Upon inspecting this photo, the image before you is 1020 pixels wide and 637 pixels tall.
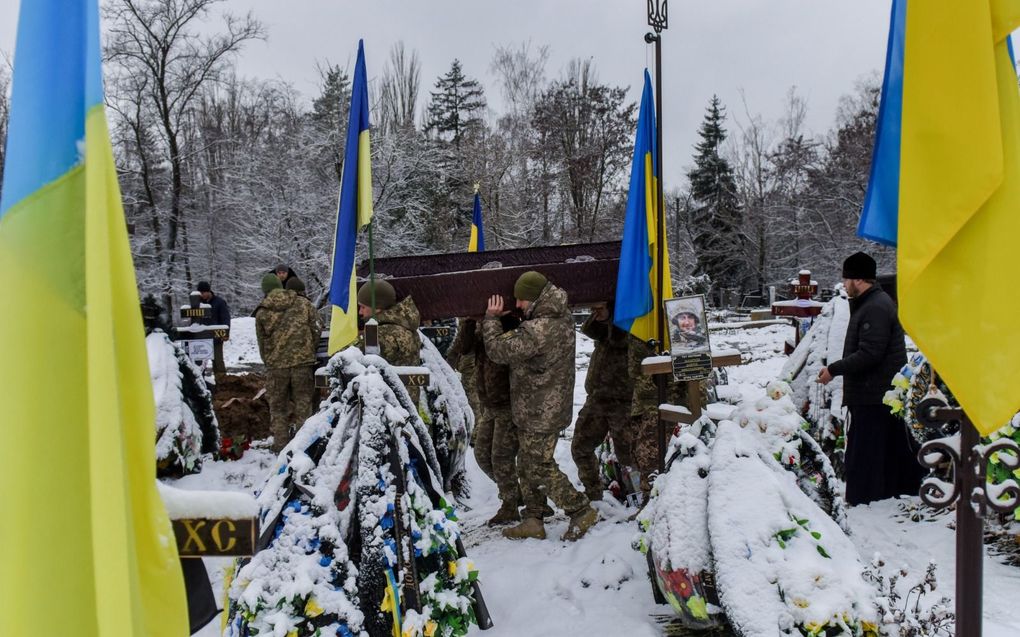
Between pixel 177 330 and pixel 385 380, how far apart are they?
5.50 meters

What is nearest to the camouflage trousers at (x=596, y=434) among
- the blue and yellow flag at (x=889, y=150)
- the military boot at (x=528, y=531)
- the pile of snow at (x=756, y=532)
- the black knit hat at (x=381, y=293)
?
the military boot at (x=528, y=531)

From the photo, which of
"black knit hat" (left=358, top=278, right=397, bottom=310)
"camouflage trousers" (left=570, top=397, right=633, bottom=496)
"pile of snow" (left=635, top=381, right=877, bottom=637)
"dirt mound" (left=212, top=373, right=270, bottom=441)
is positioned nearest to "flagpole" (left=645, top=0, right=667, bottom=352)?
"camouflage trousers" (left=570, top=397, right=633, bottom=496)

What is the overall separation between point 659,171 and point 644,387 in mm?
1585

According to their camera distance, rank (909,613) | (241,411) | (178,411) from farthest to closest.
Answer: (241,411), (178,411), (909,613)

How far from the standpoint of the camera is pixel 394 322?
5094 millimetres

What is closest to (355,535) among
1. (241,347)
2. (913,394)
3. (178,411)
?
(913,394)

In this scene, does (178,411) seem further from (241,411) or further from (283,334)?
(241,411)

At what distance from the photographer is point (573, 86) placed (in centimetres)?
2300

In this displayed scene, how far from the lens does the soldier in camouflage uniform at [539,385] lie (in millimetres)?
4797

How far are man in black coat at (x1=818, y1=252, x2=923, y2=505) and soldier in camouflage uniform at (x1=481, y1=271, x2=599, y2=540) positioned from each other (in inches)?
77.2

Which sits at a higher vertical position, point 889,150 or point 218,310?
point 889,150

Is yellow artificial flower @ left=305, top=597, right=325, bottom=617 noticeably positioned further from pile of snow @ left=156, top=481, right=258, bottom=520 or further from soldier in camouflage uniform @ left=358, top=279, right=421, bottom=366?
soldier in camouflage uniform @ left=358, top=279, right=421, bottom=366

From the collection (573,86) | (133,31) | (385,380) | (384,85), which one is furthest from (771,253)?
(385,380)

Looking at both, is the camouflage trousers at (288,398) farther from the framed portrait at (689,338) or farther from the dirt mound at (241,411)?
the framed portrait at (689,338)
